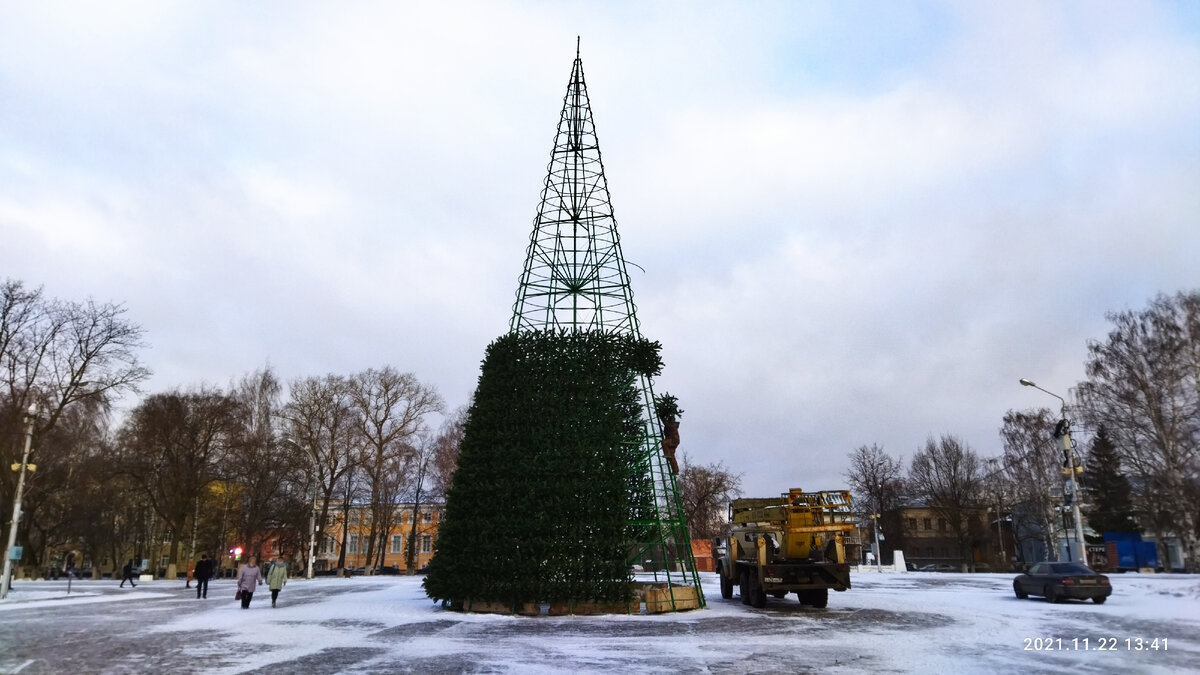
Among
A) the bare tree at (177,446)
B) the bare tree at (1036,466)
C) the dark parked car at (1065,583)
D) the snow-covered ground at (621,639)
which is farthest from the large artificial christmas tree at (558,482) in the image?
the bare tree at (1036,466)

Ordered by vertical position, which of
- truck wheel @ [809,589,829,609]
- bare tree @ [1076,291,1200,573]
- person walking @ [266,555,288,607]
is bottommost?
truck wheel @ [809,589,829,609]

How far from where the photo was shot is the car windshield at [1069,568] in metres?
21.5

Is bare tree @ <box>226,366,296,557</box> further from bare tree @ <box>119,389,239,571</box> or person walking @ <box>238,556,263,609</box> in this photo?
person walking @ <box>238,556,263,609</box>

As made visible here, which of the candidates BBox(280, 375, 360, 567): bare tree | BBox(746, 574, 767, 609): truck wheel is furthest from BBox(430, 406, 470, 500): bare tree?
BBox(746, 574, 767, 609): truck wheel

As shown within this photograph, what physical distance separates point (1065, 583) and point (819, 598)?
24.7 feet

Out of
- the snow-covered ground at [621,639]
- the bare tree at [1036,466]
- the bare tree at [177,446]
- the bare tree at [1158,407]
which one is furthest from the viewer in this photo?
the bare tree at [1036,466]

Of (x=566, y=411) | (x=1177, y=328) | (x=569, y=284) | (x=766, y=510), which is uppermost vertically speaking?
(x=569, y=284)

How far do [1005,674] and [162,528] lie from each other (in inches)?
2367

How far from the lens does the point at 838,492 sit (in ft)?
66.1

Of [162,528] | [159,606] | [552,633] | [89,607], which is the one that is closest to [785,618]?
[552,633]

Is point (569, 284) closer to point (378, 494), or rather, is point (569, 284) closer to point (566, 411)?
point (566, 411)

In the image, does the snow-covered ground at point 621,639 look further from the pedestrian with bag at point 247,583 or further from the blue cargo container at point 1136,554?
the blue cargo container at point 1136,554

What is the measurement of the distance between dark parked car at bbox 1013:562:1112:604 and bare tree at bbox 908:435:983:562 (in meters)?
45.0

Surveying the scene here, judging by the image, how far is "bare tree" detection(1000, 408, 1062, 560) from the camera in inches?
2056
